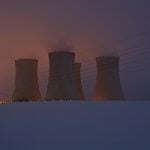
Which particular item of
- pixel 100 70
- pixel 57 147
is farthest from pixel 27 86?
pixel 57 147

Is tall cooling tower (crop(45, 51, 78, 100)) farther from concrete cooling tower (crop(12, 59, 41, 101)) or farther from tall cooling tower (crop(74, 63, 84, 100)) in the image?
tall cooling tower (crop(74, 63, 84, 100))

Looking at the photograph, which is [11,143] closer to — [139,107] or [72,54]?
[139,107]

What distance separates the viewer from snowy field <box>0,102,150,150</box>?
7.01 meters

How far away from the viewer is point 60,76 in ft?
47.0

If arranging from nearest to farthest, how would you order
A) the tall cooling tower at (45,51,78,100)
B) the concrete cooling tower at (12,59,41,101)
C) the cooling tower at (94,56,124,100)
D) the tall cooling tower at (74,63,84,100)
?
the tall cooling tower at (45,51,78,100), the cooling tower at (94,56,124,100), the concrete cooling tower at (12,59,41,101), the tall cooling tower at (74,63,84,100)

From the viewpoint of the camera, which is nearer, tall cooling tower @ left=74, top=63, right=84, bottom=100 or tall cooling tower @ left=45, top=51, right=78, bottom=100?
tall cooling tower @ left=45, top=51, right=78, bottom=100

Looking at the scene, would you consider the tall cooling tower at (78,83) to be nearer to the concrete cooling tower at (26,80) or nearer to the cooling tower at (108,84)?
the cooling tower at (108,84)

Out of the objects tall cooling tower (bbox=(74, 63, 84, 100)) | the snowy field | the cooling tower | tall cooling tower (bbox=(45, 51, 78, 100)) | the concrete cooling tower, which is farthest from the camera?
tall cooling tower (bbox=(74, 63, 84, 100))

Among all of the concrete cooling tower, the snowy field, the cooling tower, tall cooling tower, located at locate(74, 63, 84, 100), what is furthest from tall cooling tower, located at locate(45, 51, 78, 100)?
the snowy field

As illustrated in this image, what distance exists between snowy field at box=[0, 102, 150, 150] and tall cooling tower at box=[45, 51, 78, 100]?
611 cm

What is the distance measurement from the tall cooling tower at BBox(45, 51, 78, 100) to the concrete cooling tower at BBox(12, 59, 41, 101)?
2.76 ft

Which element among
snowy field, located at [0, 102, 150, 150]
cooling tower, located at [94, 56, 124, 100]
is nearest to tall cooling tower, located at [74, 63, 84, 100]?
cooling tower, located at [94, 56, 124, 100]

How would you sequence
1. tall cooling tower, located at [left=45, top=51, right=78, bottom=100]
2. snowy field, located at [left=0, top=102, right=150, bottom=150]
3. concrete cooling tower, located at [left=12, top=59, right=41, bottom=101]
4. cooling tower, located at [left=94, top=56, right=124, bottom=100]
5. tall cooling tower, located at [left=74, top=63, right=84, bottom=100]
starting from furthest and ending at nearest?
tall cooling tower, located at [left=74, top=63, right=84, bottom=100] → concrete cooling tower, located at [left=12, top=59, right=41, bottom=101] → cooling tower, located at [left=94, top=56, right=124, bottom=100] → tall cooling tower, located at [left=45, top=51, right=78, bottom=100] → snowy field, located at [left=0, top=102, right=150, bottom=150]

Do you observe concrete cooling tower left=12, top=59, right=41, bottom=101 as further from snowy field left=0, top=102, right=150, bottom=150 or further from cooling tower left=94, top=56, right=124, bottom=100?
snowy field left=0, top=102, right=150, bottom=150
